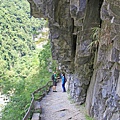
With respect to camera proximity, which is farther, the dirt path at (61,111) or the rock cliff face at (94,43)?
the dirt path at (61,111)

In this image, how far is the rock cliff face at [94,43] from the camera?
5926mm

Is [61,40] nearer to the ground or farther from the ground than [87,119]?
farther from the ground

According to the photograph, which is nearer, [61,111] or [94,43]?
[94,43]

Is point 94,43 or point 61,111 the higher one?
point 94,43

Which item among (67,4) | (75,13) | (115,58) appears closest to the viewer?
(115,58)

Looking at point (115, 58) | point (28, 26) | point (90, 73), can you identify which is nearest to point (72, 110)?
point (90, 73)

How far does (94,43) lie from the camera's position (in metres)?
8.43

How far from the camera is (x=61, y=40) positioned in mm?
11328

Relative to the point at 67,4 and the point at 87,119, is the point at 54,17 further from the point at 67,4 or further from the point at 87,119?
the point at 87,119

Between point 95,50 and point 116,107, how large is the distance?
3.64 metres

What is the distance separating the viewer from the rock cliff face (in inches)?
233

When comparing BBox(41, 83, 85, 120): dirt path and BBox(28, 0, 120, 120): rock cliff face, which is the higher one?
BBox(28, 0, 120, 120): rock cliff face

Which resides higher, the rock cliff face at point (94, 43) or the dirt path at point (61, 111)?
the rock cliff face at point (94, 43)

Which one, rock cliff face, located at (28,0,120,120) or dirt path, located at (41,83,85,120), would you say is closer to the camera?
rock cliff face, located at (28,0,120,120)
